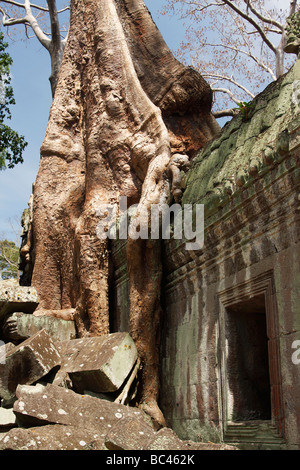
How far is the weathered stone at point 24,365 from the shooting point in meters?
4.75

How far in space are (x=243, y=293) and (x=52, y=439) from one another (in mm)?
1593

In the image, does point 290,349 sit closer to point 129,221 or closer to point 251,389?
point 251,389

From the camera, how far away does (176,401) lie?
4762 millimetres

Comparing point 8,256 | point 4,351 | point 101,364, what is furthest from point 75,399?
point 8,256

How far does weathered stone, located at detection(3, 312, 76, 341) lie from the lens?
19.9ft

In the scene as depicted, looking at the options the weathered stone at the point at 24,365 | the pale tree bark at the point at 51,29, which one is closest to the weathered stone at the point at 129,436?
the weathered stone at the point at 24,365

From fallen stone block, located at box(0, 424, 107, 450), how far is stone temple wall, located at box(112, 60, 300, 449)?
1.02 meters

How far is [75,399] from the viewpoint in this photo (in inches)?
156

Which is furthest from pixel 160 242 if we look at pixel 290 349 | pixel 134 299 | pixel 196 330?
pixel 290 349

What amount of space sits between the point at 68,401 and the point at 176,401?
116 centimetres

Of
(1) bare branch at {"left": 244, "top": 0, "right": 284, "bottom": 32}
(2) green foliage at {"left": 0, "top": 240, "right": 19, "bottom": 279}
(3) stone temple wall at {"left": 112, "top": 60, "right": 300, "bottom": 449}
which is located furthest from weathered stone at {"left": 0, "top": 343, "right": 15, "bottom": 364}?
(2) green foliage at {"left": 0, "top": 240, "right": 19, "bottom": 279}

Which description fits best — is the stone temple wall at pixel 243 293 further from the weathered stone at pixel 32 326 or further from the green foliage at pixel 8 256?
the green foliage at pixel 8 256

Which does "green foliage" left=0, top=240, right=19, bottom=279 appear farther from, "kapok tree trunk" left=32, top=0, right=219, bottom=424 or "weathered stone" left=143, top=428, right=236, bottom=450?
"weathered stone" left=143, top=428, right=236, bottom=450

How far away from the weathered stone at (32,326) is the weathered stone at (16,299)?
86 millimetres
